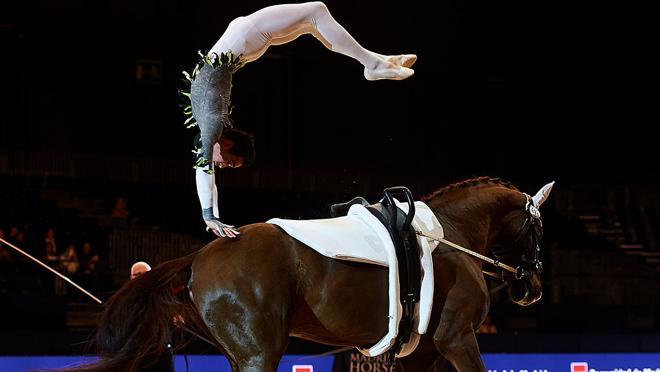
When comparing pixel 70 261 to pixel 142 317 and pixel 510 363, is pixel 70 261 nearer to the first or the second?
pixel 510 363

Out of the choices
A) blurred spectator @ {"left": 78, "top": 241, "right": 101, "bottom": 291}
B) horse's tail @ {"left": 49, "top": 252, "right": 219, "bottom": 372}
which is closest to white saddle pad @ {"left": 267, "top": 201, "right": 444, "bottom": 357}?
horse's tail @ {"left": 49, "top": 252, "right": 219, "bottom": 372}

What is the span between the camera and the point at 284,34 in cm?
468

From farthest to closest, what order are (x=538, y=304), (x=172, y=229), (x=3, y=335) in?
(x=172, y=229) < (x=538, y=304) < (x=3, y=335)

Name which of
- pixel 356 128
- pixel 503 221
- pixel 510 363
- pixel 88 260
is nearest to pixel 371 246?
pixel 503 221

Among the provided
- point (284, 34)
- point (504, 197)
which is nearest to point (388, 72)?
point (284, 34)

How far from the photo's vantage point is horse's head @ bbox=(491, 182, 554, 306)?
16.3 feet

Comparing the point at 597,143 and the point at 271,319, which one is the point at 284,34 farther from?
the point at 597,143

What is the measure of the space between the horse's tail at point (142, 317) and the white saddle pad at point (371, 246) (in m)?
0.53

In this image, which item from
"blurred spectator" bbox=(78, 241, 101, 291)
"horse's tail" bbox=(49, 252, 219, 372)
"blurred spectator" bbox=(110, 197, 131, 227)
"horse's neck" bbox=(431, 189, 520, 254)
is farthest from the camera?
"blurred spectator" bbox=(110, 197, 131, 227)

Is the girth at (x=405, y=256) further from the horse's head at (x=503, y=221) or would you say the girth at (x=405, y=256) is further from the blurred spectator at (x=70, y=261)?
the blurred spectator at (x=70, y=261)

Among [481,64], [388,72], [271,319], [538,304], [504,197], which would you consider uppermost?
[481,64]

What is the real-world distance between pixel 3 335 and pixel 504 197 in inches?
168

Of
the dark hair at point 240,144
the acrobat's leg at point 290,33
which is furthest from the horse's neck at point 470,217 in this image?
the dark hair at point 240,144

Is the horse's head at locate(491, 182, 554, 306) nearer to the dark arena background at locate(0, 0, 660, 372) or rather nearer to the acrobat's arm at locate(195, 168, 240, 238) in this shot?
the acrobat's arm at locate(195, 168, 240, 238)
